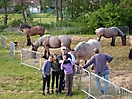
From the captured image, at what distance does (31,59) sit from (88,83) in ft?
19.6

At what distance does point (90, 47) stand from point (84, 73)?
206 inches

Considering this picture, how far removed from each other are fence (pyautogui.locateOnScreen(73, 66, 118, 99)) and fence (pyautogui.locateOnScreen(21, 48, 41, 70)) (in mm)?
4135

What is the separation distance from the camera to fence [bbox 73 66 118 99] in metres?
10.3

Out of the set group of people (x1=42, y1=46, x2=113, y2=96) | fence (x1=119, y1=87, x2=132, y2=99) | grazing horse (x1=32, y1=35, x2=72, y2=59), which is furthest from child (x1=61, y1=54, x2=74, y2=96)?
grazing horse (x1=32, y1=35, x2=72, y2=59)

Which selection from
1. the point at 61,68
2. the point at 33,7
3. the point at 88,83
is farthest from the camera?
the point at 33,7

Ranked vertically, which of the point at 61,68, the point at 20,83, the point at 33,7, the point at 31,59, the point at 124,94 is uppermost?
the point at 33,7

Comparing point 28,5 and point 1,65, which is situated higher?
point 28,5

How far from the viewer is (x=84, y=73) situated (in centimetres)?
1156

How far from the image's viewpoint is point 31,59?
55.2ft

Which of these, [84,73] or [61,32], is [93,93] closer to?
[84,73]

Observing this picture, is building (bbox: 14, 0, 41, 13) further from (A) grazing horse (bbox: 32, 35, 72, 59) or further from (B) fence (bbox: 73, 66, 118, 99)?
(B) fence (bbox: 73, 66, 118, 99)

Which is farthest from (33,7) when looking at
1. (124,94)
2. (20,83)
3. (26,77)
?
(124,94)

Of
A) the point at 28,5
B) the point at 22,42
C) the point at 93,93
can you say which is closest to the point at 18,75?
the point at 93,93

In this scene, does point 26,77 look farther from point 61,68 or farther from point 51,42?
point 51,42
